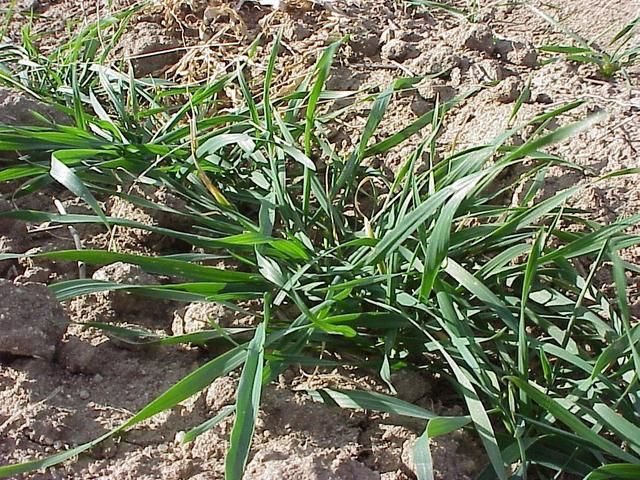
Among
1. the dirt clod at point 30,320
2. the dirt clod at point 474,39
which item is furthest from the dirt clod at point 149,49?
the dirt clod at point 30,320

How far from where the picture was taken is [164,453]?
4.26ft

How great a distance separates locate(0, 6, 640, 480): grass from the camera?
1.28 metres

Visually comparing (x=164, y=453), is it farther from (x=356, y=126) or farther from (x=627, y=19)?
(x=627, y=19)

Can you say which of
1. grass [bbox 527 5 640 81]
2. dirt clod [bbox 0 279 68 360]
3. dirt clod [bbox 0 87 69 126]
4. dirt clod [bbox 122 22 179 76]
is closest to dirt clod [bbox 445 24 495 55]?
grass [bbox 527 5 640 81]

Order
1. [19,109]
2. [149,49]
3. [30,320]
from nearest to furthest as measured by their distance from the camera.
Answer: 1. [30,320]
2. [19,109]
3. [149,49]

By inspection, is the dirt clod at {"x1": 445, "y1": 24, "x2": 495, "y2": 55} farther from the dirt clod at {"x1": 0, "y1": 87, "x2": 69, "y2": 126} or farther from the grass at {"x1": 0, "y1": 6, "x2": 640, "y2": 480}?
the dirt clod at {"x1": 0, "y1": 87, "x2": 69, "y2": 126}

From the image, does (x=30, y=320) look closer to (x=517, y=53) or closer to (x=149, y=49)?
(x=149, y=49)

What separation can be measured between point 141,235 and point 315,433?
593 mm

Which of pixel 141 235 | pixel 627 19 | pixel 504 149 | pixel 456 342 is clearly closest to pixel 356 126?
pixel 504 149

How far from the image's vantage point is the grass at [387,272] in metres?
1.28

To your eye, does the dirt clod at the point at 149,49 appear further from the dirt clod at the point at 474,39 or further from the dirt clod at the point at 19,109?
the dirt clod at the point at 474,39

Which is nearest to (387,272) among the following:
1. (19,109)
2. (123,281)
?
(123,281)

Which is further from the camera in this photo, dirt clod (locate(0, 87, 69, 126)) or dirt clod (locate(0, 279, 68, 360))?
dirt clod (locate(0, 87, 69, 126))

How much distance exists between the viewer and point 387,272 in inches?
57.6
